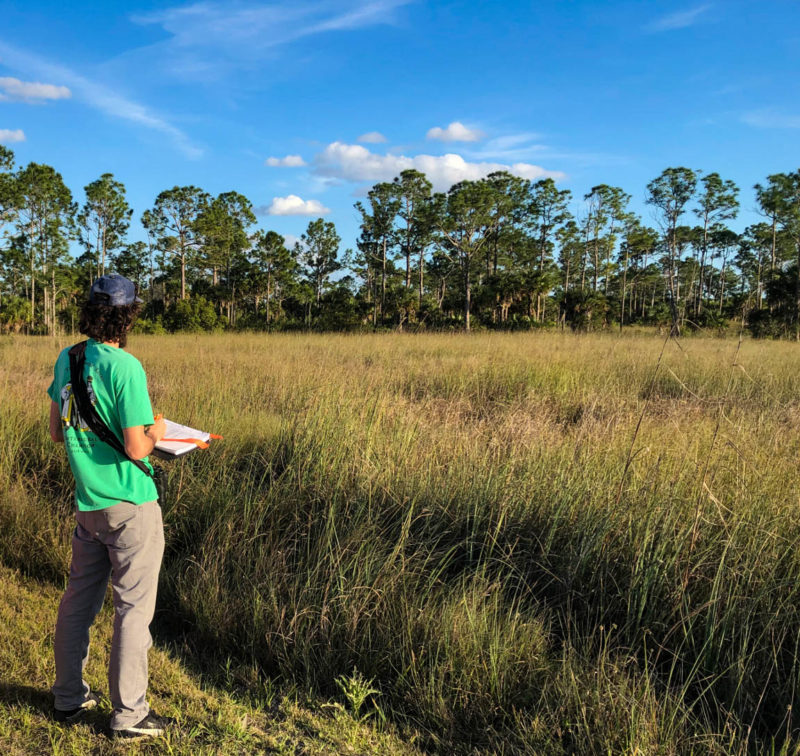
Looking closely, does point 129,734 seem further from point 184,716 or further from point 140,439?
point 140,439

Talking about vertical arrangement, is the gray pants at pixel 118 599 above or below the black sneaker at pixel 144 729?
above

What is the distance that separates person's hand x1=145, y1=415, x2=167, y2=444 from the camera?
211cm

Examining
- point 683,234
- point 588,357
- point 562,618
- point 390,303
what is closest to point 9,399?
point 562,618

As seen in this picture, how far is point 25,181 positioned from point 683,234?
51.2 metres

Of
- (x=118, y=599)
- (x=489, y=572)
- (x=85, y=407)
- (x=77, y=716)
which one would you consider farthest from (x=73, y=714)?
(x=489, y=572)

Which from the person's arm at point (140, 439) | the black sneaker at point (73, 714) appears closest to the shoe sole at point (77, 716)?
the black sneaker at point (73, 714)

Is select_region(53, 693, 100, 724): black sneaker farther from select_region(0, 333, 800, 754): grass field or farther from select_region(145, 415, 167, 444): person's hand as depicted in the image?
select_region(145, 415, 167, 444): person's hand

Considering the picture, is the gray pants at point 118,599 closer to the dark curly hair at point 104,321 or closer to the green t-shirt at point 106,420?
the green t-shirt at point 106,420

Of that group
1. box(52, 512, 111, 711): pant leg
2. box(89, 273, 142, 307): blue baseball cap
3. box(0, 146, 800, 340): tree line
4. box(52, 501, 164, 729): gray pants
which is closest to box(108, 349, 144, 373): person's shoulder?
box(89, 273, 142, 307): blue baseball cap

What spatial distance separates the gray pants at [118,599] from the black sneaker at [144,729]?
0.02m

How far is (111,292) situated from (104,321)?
0.39 feet

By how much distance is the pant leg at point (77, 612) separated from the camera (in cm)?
221

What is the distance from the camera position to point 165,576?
3.40m

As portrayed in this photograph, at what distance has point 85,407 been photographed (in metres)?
2.09
